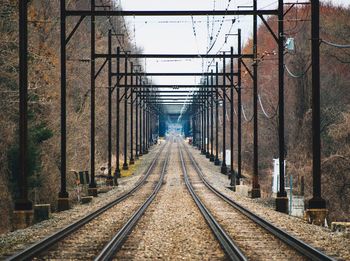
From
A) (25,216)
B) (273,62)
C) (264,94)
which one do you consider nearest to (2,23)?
(25,216)

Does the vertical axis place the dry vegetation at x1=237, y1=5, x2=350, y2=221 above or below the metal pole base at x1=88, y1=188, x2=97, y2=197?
above

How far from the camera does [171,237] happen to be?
15.3 meters

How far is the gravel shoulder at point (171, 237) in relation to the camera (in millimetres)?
12403

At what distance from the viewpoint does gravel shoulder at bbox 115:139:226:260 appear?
12.4 metres

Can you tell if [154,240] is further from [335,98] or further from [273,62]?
[273,62]

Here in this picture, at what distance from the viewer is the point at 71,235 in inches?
619

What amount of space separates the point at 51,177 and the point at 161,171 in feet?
63.3

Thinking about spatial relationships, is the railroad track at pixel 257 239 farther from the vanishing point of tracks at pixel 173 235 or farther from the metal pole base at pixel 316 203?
the metal pole base at pixel 316 203

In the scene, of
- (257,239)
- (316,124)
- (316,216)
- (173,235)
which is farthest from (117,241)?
(316,124)

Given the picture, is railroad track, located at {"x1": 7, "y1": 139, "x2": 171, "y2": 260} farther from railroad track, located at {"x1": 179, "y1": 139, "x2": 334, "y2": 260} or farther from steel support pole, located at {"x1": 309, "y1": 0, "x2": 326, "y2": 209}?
steel support pole, located at {"x1": 309, "y1": 0, "x2": 326, "y2": 209}

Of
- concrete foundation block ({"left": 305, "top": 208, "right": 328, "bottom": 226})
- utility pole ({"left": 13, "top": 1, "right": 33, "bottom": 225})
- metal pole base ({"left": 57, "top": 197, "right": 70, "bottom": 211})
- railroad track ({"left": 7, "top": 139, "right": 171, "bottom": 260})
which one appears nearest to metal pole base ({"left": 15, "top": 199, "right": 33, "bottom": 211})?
utility pole ({"left": 13, "top": 1, "right": 33, "bottom": 225})

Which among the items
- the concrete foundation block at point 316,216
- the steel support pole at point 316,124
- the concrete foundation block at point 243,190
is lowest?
the concrete foundation block at point 243,190

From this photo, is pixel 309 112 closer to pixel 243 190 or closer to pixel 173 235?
pixel 243 190

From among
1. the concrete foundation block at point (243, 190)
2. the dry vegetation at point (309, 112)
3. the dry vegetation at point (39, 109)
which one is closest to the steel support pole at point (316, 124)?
the dry vegetation at point (39, 109)
